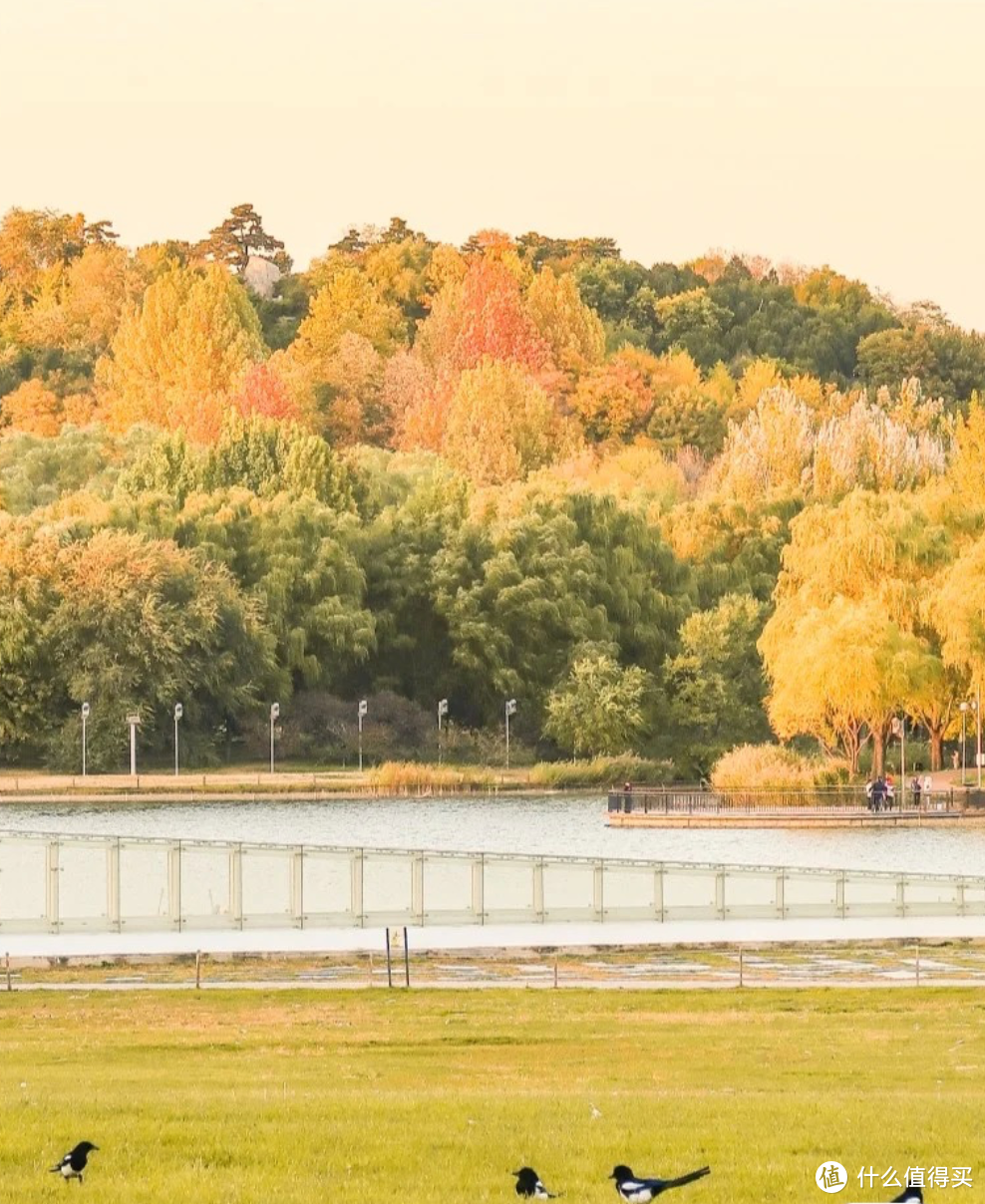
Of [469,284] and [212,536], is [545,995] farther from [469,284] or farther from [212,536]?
[469,284]

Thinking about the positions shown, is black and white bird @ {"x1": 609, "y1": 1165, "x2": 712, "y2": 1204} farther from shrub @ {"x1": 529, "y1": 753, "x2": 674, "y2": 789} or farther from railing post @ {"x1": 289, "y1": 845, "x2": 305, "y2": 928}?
shrub @ {"x1": 529, "y1": 753, "x2": 674, "y2": 789}

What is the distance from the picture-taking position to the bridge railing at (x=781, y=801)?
69500 mm

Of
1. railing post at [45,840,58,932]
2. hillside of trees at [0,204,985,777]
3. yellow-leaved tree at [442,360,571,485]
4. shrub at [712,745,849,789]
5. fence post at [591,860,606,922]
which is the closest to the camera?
railing post at [45,840,58,932]

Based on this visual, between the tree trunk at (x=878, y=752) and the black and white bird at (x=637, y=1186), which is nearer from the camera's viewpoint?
the black and white bird at (x=637, y=1186)

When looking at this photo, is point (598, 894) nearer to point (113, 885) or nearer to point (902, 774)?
point (113, 885)

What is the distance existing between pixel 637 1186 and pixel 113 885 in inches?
854

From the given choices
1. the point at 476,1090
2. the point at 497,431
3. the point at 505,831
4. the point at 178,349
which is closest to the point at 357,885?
the point at 476,1090

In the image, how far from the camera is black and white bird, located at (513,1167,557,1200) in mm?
11414

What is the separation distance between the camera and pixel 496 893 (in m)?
34.2

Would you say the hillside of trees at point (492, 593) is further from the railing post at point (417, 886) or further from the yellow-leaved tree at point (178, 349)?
the railing post at point (417, 886)

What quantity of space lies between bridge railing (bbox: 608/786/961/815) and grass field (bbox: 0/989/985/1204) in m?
45.4

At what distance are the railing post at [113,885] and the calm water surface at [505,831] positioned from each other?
18.7 m

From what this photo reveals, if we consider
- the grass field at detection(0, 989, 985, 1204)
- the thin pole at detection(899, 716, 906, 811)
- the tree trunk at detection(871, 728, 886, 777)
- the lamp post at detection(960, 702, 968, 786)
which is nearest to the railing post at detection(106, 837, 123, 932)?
the grass field at detection(0, 989, 985, 1204)

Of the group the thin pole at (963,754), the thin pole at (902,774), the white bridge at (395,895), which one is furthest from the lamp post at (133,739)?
the white bridge at (395,895)
